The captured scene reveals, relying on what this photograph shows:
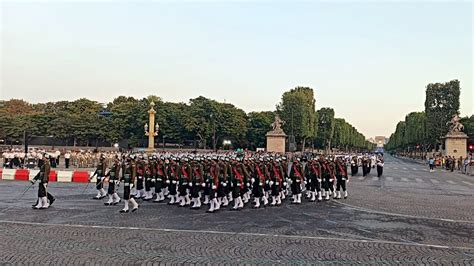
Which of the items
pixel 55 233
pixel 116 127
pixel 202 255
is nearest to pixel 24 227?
pixel 55 233

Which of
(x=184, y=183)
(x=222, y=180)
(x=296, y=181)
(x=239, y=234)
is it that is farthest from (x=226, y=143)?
(x=239, y=234)

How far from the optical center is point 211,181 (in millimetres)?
16766

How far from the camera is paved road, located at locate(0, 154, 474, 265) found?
10008 millimetres

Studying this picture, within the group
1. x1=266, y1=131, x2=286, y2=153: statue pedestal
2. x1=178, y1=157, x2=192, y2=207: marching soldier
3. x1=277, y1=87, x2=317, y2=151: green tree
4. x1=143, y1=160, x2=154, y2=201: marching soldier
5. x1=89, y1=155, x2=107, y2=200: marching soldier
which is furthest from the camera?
x1=277, y1=87, x2=317, y2=151: green tree

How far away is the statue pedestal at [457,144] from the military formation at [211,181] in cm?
4948

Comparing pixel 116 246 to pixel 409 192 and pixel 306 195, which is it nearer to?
pixel 306 195

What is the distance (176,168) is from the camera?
17891mm

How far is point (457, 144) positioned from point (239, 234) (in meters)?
59.4

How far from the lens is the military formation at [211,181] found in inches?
666

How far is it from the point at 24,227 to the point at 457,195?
1970 cm

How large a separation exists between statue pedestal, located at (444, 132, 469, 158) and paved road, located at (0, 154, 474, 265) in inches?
1958

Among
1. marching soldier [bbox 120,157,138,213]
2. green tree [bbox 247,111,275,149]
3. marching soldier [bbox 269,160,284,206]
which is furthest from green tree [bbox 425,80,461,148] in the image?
marching soldier [bbox 120,157,138,213]

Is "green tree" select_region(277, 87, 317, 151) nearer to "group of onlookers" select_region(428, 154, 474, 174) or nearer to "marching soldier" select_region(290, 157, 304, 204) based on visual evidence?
"group of onlookers" select_region(428, 154, 474, 174)

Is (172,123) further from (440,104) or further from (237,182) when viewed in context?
(237,182)
